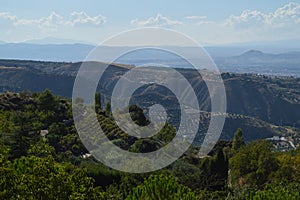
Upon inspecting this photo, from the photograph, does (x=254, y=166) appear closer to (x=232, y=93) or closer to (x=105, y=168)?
(x=105, y=168)

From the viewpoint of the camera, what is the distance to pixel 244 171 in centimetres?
3384

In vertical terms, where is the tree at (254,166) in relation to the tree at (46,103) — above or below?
below

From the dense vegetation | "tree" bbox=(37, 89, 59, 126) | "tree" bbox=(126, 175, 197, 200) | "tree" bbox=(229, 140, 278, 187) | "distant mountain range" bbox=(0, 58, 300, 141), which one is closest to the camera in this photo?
the dense vegetation

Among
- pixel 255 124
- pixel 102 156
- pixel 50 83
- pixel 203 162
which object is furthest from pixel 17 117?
pixel 50 83

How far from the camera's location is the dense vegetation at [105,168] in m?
10.2

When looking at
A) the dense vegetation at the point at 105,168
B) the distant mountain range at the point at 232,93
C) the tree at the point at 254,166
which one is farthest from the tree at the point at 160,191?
the distant mountain range at the point at 232,93

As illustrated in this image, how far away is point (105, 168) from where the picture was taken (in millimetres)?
29344

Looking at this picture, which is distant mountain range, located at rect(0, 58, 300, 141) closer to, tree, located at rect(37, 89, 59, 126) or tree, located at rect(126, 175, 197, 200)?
tree, located at rect(37, 89, 59, 126)

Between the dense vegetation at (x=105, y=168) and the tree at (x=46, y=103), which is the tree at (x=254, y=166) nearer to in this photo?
the dense vegetation at (x=105, y=168)

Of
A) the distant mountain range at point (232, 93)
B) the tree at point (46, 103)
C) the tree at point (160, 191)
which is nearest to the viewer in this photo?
the tree at point (160, 191)

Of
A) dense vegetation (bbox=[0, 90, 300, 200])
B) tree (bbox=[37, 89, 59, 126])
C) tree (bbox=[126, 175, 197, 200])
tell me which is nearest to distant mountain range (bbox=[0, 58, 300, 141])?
tree (bbox=[37, 89, 59, 126])

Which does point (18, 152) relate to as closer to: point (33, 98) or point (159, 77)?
point (33, 98)

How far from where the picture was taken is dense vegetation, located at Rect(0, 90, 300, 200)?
1025 centimetres

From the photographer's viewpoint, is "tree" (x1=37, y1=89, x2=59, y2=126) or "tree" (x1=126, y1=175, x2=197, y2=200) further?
"tree" (x1=37, y1=89, x2=59, y2=126)
